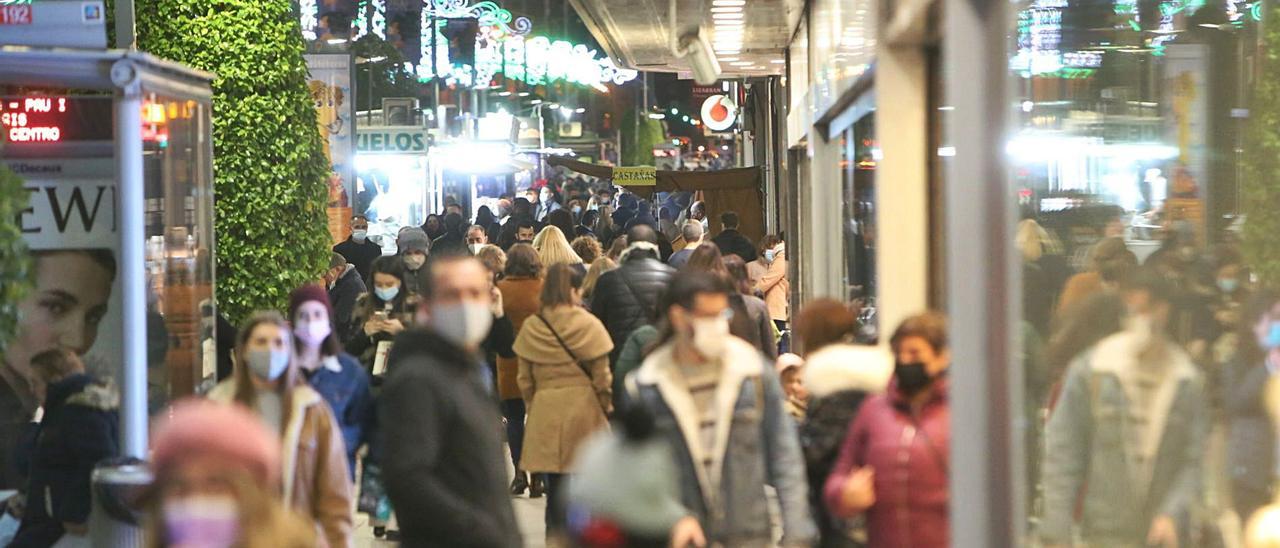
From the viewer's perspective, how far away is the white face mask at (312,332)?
7.90 meters

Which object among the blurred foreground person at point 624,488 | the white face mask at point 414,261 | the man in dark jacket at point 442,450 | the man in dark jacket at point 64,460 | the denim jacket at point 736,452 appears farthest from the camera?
the white face mask at point 414,261

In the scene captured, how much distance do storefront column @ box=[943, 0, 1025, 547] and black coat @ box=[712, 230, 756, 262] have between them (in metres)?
13.2

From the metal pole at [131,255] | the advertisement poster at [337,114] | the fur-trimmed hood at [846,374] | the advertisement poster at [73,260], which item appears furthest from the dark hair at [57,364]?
the advertisement poster at [337,114]

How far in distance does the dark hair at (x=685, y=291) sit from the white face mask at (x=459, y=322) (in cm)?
79

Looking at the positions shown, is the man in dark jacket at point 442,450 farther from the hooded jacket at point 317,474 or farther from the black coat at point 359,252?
the black coat at point 359,252

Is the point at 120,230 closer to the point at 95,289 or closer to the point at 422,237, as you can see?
the point at 95,289

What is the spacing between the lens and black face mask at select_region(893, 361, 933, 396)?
18.6 ft

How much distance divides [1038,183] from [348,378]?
12.1ft

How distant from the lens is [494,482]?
18.2 ft

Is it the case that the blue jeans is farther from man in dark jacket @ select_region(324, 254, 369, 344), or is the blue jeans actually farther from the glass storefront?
the glass storefront

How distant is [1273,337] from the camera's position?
4047mm

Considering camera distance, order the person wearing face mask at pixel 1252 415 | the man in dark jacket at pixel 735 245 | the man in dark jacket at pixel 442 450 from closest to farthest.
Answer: the person wearing face mask at pixel 1252 415
the man in dark jacket at pixel 442 450
the man in dark jacket at pixel 735 245

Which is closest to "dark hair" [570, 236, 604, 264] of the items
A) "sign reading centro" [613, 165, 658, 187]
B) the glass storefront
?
"sign reading centro" [613, 165, 658, 187]

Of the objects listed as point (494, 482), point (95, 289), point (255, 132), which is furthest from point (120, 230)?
point (255, 132)
